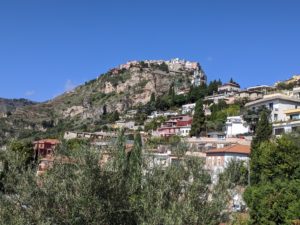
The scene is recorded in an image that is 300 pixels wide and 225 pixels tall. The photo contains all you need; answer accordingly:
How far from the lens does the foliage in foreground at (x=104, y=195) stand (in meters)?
11.0

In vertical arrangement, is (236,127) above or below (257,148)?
above

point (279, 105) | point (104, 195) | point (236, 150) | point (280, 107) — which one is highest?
point (279, 105)

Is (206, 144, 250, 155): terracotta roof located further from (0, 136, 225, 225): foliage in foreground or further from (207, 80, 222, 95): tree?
(207, 80, 222, 95): tree

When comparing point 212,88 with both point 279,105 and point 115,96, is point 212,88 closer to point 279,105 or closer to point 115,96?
point 279,105

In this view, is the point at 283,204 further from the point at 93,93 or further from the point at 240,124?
the point at 93,93

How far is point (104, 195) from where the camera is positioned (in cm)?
1138

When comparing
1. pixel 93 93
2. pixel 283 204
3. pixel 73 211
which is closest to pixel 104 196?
pixel 73 211

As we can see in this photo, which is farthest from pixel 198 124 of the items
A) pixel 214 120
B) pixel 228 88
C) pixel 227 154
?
pixel 228 88

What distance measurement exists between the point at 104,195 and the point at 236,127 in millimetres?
71057

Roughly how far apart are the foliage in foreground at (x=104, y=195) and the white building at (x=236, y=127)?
67500mm

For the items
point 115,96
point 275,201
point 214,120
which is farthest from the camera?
point 115,96

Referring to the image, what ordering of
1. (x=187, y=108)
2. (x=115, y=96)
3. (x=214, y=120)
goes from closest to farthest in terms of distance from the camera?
(x=214, y=120) < (x=187, y=108) < (x=115, y=96)

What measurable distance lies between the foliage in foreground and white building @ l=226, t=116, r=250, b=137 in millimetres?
67500

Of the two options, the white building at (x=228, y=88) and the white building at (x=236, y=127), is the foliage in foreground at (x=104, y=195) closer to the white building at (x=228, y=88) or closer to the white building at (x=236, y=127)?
the white building at (x=236, y=127)
